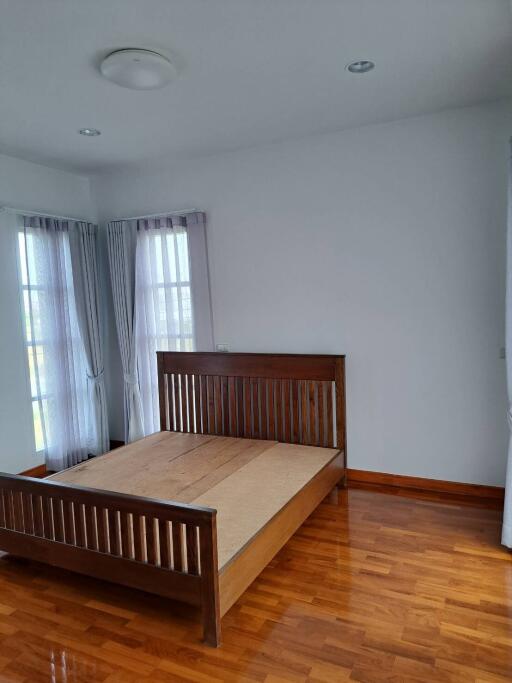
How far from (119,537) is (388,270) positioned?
2424mm

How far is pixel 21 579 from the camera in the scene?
253cm

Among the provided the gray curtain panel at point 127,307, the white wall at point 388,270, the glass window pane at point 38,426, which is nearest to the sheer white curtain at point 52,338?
the glass window pane at point 38,426

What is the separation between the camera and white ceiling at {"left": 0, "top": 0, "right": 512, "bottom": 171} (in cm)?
204

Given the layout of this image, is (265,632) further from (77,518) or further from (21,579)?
(21,579)

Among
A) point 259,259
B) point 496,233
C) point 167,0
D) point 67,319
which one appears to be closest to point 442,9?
point 167,0

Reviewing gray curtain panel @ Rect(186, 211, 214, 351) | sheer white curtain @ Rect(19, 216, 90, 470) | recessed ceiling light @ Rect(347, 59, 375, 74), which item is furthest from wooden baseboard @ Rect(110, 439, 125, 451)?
recessed ceiling light @ Rect(347, 59, 375, 74)

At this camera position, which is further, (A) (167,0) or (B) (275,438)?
(B) (275,438)

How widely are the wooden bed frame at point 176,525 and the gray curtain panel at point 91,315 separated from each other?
1.74 meters

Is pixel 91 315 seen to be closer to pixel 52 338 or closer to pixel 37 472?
pixel 52 338

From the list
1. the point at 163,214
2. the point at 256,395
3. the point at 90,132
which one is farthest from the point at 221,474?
the point at 90,132

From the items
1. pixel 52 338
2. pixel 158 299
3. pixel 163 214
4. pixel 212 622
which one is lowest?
pixel 212 622

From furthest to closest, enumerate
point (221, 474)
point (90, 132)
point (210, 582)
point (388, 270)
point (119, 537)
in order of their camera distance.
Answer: point (388, 270) → point (90, 132) → point (221, 474) → point (119, 537) → point (210, 582)

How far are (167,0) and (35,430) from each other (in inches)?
130

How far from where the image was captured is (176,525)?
2.07 metres
